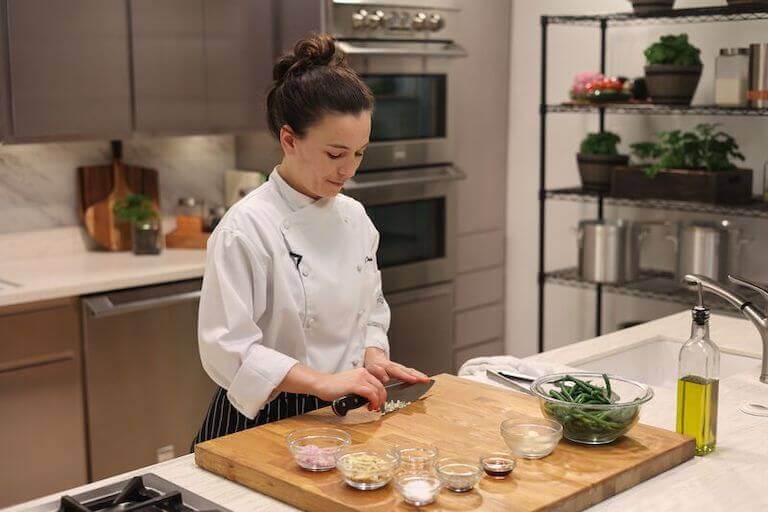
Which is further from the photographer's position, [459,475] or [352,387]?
[352,387]

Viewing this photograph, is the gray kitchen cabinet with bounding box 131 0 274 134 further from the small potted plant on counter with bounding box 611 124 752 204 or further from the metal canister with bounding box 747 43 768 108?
the metal canister with bounding box 747 43 768 108

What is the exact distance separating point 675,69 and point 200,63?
1773 mm

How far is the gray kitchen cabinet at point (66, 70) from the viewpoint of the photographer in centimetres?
325

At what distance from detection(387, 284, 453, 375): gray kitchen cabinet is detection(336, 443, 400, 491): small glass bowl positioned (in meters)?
2.50

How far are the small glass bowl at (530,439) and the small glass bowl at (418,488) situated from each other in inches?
7.6

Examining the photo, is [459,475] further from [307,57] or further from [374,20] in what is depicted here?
[374,20]

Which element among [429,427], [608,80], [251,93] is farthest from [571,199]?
[429,427]

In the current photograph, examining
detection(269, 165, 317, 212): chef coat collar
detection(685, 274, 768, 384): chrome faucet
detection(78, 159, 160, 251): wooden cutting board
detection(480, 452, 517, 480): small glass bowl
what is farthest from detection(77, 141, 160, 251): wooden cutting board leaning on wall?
detection(480, 452, 517, 480): small glass bowl

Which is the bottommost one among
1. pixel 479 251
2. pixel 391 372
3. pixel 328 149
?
pixel 479 251

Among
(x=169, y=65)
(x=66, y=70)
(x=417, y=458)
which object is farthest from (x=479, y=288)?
(x=417, y=458)

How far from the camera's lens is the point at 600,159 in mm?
4082

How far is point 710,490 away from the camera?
1.66 m

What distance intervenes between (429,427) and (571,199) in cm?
259

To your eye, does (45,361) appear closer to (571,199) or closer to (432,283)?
(432,283)
